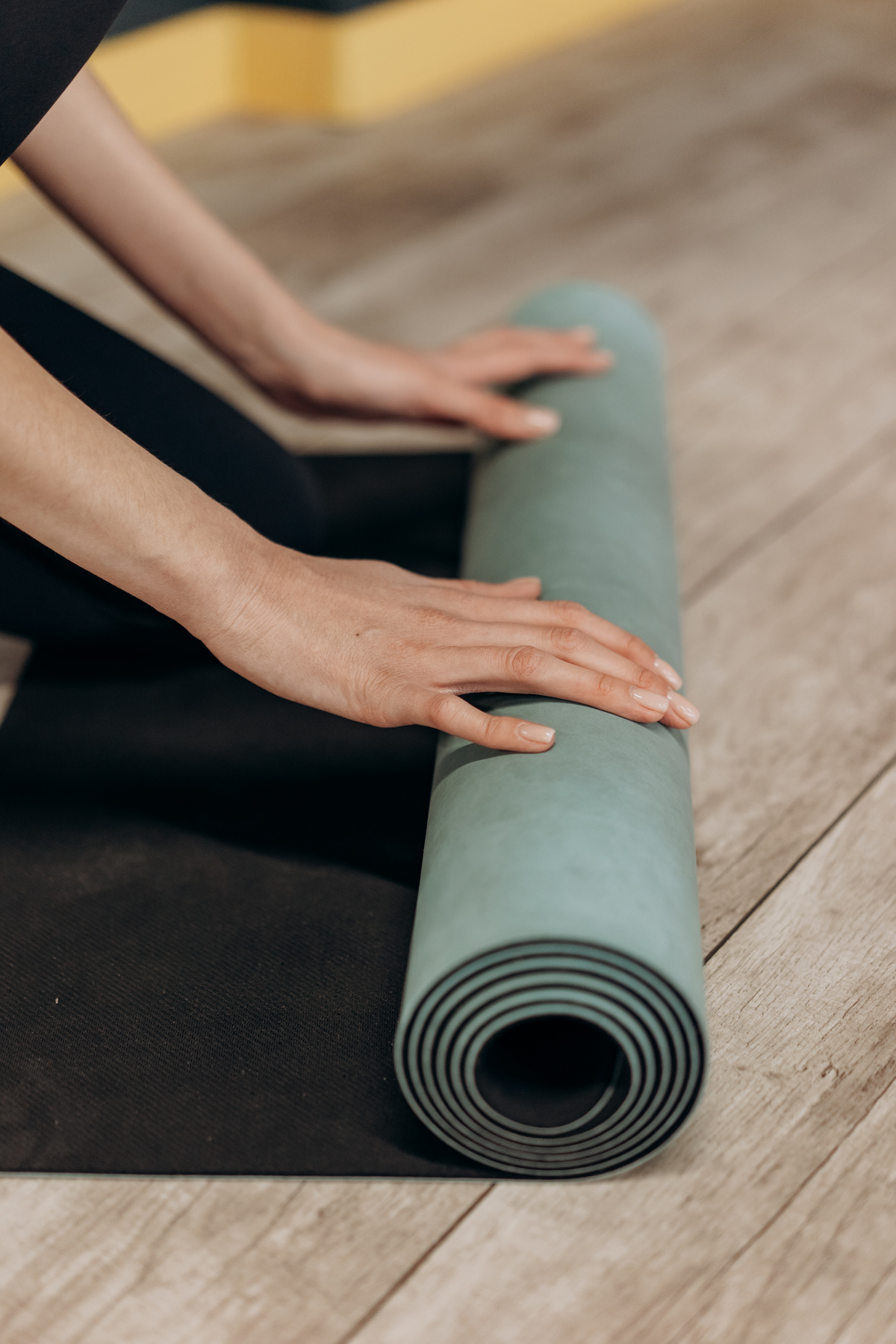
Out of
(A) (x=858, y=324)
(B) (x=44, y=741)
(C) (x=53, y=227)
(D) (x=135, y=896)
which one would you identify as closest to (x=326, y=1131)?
(D) (x=135, y=896)

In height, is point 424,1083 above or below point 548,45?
above

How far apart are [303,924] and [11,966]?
265mm

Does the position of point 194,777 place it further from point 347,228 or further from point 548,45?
point 548,45

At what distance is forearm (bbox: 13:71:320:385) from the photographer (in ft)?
4.48

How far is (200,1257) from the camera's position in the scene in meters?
0.88

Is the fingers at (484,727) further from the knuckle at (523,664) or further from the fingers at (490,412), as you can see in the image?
the fingers at (490,412)

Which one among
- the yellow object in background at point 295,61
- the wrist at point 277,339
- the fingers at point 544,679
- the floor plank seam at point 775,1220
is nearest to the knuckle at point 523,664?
the fingers at point 544,679

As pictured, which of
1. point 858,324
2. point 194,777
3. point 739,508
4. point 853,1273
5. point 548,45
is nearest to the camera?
point 853,1273

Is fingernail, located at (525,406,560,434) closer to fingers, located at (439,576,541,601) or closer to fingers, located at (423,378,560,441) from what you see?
fingers, located at (423,378,560,441)

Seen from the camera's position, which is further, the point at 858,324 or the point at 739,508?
the point at 858,324

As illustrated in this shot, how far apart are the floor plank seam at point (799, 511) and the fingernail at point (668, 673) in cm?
52

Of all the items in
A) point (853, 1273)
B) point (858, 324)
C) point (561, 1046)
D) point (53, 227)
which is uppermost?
point (53, 227)

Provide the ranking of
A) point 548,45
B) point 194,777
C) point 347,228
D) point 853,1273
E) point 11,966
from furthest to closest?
point 548,45, point 347,228, point 194,777, point 11,966, point 853,1273

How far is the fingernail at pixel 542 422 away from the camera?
4.81 feet
